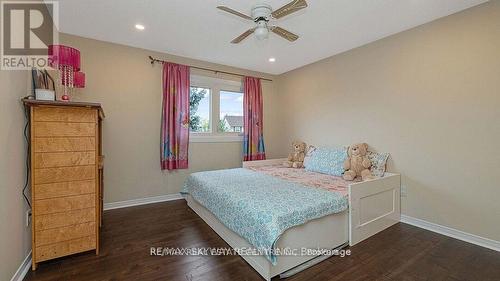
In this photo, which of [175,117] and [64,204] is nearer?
[64,204]

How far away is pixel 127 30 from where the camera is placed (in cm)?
283

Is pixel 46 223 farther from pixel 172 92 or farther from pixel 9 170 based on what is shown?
pixel 172 92

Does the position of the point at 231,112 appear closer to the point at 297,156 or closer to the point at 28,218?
the point at 297,156

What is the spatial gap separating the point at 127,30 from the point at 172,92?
1.07 m

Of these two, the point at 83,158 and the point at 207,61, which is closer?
the point at 83,158

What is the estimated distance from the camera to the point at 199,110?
13.6 feet

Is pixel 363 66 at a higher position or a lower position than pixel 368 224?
higher

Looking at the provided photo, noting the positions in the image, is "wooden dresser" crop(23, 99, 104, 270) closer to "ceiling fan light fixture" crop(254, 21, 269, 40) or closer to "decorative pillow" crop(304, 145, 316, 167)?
"ceiling fan light fixture" crop(254, 21, 269, 40)

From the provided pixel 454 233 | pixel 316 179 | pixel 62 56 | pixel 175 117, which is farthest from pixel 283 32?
pixel 454 233

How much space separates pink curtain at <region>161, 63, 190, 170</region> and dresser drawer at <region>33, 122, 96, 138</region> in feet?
5.19

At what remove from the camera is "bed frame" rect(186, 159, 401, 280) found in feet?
5.95

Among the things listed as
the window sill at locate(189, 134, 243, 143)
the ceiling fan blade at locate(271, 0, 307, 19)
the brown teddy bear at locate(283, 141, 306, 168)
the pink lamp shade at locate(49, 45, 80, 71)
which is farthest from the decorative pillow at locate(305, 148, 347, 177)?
the pink lamp shade at locate(49, 45, 80, 71)

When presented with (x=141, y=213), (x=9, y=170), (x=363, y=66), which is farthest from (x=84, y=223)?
(x=363, y=66)

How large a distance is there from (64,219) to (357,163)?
3374 millimetres
